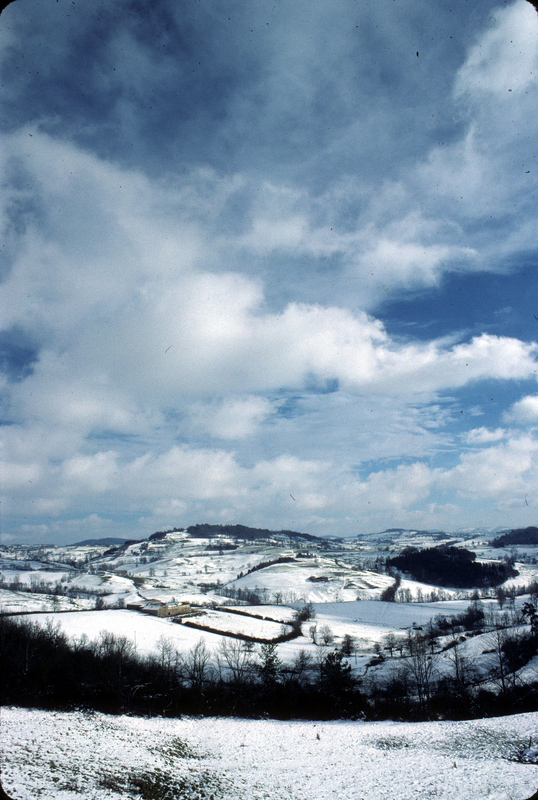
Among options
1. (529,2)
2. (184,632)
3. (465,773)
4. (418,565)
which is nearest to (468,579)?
(418,565)

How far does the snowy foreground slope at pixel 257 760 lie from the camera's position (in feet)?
57.0

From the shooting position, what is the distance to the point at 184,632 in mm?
72875

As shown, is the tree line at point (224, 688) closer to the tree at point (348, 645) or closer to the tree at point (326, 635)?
the tree at point (348, 645)

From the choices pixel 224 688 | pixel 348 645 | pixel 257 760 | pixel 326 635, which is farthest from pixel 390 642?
pixel 257 760

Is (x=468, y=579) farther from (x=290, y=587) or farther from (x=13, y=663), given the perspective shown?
(x=13, y=663)

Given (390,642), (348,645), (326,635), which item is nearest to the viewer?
(348,645)

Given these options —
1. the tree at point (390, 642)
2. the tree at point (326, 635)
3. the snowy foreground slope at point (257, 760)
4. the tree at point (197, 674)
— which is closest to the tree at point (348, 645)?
the tree at point (326, 635)

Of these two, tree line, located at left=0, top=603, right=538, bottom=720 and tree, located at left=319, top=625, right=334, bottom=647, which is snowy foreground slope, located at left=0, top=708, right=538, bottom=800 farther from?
tree, located at left=319, top=625, right=334, bottom=647

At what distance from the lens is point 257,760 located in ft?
80.4

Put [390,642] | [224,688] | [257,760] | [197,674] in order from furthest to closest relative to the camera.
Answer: [390,642], [197,674], [224,688], [257,760]

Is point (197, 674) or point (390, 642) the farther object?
point (390, 642)

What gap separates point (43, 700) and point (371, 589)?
149062 mm

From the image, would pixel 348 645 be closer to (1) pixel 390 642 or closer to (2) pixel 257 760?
(1) pixel 390 642

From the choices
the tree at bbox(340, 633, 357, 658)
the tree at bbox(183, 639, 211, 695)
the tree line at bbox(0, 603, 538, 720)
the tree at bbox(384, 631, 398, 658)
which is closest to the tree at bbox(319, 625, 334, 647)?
the tree at bbox(340, 633, 357, 658)
